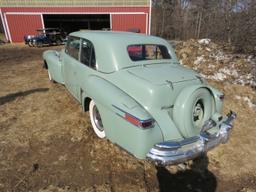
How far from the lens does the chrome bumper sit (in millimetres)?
2598

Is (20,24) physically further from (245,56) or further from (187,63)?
(245,56)

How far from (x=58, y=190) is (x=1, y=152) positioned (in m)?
Result: 1.41

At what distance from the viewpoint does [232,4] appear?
12.0 meters

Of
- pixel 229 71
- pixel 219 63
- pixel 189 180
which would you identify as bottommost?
pixel 189 180

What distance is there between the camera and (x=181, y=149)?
2.67 metres

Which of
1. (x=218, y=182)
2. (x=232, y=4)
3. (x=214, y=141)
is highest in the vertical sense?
(x=232, y=4)

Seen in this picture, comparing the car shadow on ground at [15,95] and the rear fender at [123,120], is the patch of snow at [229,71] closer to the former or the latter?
the rear fender at [123,120]

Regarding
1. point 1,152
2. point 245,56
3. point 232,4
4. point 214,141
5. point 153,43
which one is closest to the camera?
point 214,141

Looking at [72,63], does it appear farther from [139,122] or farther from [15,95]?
[139,122]

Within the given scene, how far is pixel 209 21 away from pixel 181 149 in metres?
18.1

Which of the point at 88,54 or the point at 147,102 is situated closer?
the point at 147,102

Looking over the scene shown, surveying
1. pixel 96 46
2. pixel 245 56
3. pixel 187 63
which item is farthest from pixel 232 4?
pixel 96 46

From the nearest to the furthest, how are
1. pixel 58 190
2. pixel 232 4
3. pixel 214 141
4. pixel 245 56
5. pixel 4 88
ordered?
pixel 58 190 → pixel 214 141 → pixel 4 88 → pixel 245 56 → pixel 232 4

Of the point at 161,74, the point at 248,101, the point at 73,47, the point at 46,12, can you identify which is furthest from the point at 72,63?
the point at 46,12
